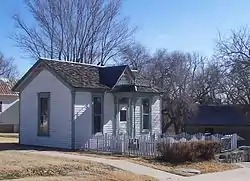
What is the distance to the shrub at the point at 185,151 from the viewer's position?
20672 millimetres

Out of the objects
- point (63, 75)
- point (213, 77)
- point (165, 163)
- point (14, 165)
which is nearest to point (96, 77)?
point (63, 75)

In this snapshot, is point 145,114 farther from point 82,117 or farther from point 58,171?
point 58,171

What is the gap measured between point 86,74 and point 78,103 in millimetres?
2396

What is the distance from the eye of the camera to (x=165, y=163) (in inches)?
798

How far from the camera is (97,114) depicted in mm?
26297

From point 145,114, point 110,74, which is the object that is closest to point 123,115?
point 145,114

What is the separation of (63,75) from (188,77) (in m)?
35.6

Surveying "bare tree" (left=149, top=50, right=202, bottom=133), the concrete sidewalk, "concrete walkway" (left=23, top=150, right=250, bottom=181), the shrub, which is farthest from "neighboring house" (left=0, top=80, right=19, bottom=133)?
the concrete sidewalk

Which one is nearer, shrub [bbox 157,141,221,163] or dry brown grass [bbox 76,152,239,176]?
dry brown grass [bbox 76,152,239,176]

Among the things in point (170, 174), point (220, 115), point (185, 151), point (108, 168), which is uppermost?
point (220, 115)

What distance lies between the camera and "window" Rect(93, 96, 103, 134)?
26125 mm

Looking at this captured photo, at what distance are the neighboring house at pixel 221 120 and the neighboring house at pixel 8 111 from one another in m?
19.7

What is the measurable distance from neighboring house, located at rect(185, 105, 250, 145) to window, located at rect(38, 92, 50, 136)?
30460 millimetres

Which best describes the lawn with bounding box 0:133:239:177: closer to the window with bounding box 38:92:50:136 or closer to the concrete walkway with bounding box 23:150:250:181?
the concrete walkway with bounding box 23:150:250:181
